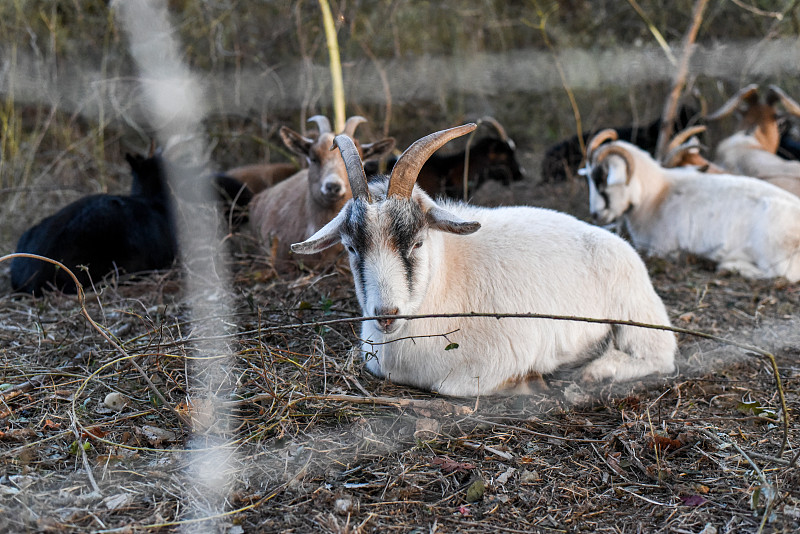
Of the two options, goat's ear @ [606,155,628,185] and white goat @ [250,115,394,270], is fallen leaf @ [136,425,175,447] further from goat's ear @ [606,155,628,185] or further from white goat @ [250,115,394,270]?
goat's ear @ [606,155,628,185]

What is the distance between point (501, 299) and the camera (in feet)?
12.0

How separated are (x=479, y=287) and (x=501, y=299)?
132mm

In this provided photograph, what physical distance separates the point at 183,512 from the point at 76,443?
670 mm

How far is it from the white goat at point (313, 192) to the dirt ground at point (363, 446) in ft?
5.02

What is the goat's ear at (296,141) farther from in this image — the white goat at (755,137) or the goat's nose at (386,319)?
the white goat at (755,137)

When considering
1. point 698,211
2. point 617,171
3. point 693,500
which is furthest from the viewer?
point 617,171

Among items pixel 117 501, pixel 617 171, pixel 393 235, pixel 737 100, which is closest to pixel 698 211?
pixel 617 171

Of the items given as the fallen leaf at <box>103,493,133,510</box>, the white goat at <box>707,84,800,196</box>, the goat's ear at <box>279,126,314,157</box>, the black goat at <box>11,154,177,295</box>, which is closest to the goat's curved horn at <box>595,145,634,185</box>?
the white goat at <box>707,84,800,196</box>

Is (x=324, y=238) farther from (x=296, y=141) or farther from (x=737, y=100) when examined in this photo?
(x=737, y=100)

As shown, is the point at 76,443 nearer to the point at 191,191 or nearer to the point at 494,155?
the point at 191,191

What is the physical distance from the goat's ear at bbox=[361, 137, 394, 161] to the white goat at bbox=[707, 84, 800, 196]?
4733mm

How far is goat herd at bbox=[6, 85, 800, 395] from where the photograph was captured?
10.7 ft

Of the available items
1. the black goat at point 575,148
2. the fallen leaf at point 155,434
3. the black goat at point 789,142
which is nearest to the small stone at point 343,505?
the fallen leaf at point 155,434

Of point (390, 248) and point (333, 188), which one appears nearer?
point (390, 248)
